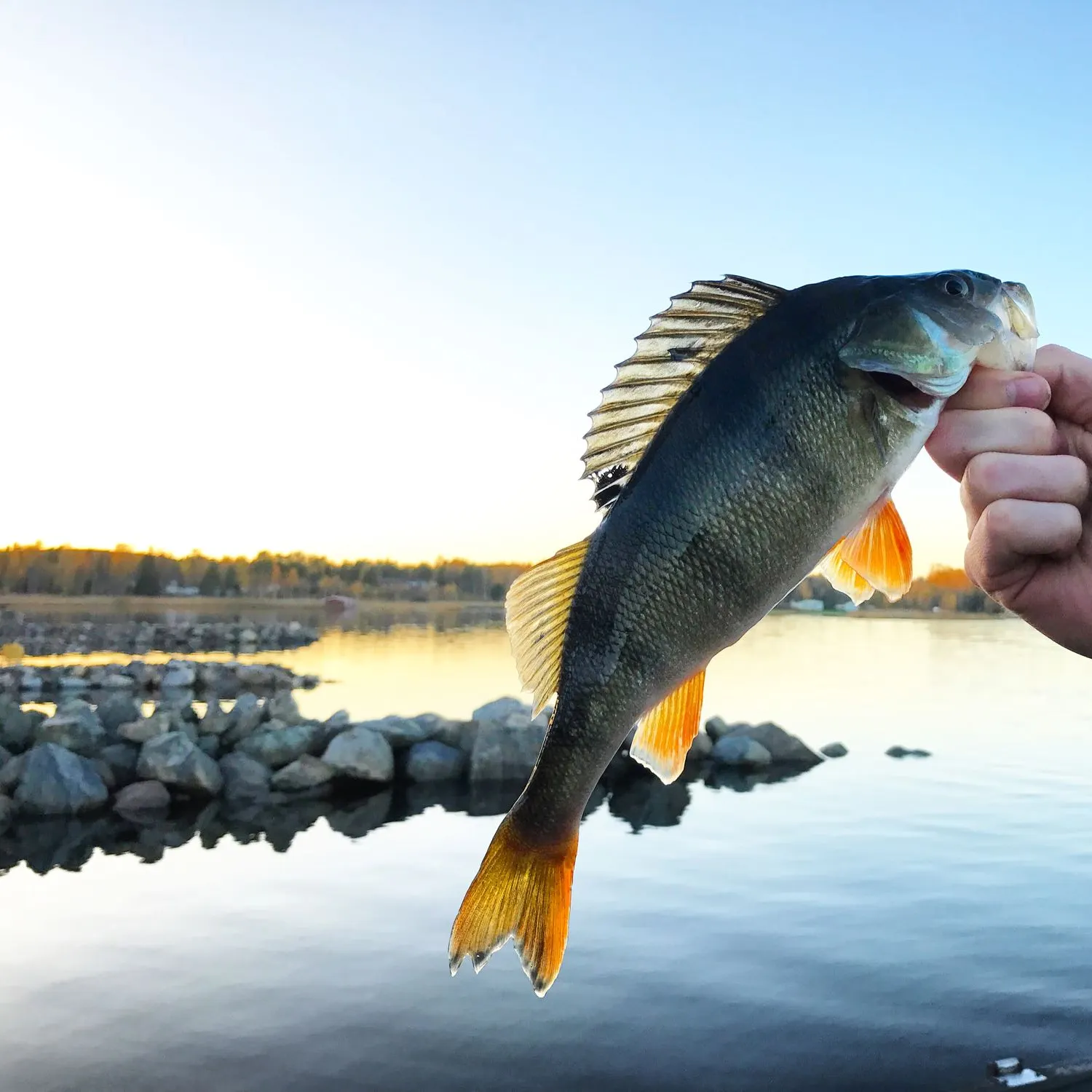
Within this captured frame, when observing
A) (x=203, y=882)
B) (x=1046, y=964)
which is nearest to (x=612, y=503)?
(x=1046, y=964)

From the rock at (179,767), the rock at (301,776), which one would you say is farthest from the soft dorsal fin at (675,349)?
the rock at (301,776)

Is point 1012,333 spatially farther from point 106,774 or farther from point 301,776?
point 106,774

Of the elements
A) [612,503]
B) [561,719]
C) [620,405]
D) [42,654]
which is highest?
[620,405]

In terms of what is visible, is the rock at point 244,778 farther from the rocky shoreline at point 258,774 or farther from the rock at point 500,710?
the rock at point 500,710

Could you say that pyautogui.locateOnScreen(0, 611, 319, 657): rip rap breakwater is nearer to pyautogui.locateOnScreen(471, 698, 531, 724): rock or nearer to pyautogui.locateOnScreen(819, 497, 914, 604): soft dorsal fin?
pyautogui.locateOnScreen(471, 698, 531, 724): rock

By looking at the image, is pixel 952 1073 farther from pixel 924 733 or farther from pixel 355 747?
pixel 924 733

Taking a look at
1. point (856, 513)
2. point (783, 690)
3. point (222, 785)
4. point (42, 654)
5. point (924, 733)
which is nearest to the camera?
point (856, 513)
